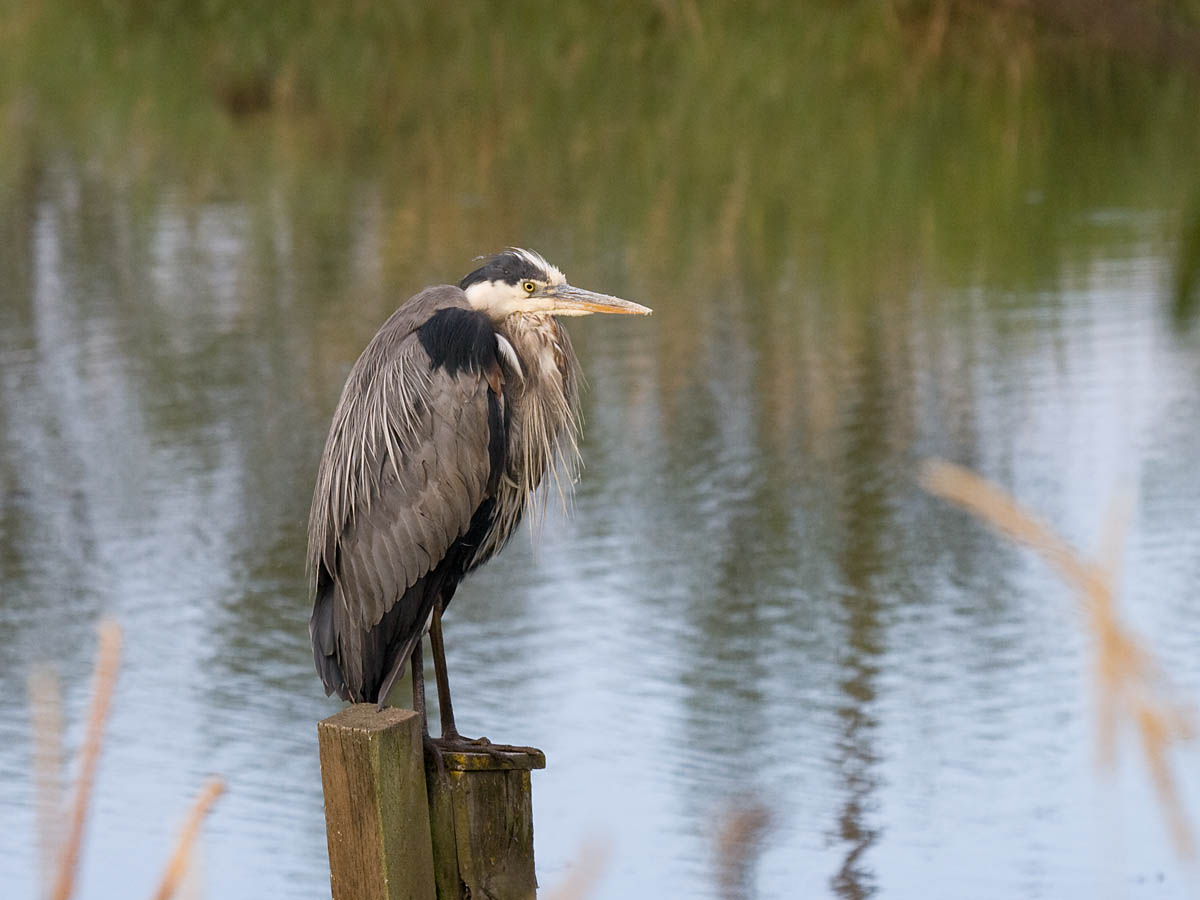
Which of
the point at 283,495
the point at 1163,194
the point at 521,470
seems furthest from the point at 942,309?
the point at 521,470

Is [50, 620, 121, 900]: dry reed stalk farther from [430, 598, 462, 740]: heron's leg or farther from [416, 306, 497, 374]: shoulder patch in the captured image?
[416, 306, 497, 374]: shoulder patch

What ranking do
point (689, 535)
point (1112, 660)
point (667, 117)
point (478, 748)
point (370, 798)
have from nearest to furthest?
1. point (1112, 660)
2. point (370, 798)
3. point (478, 748)
4. point (689, 535)
5. point (667, 117)

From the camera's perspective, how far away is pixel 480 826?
292cm

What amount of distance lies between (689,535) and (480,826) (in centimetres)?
429

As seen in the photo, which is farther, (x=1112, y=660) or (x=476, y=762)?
(x=476, y=762)

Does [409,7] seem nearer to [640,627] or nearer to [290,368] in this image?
[290,368]

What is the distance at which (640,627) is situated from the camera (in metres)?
6.31

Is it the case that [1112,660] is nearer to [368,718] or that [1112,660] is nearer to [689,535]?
[368,718]

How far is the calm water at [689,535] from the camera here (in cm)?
510

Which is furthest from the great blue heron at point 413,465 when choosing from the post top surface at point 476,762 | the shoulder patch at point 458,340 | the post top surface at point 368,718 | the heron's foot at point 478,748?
the post top surface at point 368,718

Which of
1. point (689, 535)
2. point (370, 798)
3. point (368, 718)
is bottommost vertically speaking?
point (689, 535)

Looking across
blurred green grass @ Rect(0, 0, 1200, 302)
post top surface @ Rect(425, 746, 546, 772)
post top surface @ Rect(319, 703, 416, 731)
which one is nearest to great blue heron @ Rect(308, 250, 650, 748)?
post top surface @ Rect(425, 746, 546, 772)

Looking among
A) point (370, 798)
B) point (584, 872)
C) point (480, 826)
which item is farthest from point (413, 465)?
point (584, 872)

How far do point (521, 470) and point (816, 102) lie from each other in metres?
12.8
